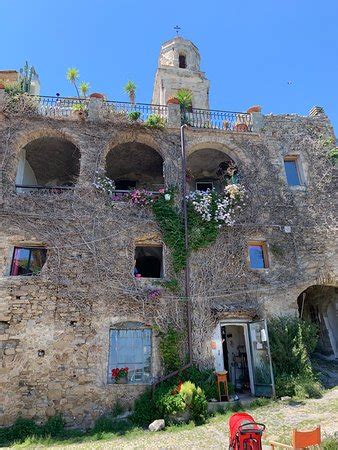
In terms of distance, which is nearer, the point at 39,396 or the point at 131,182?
the point at 39,396

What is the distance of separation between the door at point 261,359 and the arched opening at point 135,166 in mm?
6839

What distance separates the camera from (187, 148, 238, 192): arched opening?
15296 mm

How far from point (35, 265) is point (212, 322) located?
6.33 m

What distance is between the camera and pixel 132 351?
1104 centimetres

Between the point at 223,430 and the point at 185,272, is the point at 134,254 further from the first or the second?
the point at 223,430

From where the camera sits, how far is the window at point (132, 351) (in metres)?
10.8

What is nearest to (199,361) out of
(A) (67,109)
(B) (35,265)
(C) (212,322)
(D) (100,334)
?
(C) (212,322)

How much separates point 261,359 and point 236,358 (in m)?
2.20

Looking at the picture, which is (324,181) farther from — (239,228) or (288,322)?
(288,322)

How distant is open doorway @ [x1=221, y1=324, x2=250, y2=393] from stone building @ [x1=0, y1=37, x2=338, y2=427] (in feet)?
Result: 0.16

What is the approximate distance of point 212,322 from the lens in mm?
11555

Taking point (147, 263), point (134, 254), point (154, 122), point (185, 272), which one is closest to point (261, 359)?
point (185, 272)

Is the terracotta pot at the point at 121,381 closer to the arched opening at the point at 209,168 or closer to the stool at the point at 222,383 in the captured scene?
the stool at the point at 222,383

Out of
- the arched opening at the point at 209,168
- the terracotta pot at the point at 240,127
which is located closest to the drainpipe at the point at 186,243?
the arched opening at the point at 209,168
